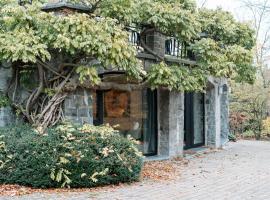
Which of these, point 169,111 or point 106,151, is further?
point 169,111

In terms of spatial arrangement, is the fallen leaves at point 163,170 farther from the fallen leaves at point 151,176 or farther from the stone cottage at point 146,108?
the stone cottage at point 146,108

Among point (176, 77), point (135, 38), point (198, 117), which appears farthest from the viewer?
point (198, 117)

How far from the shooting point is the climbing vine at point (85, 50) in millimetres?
8336

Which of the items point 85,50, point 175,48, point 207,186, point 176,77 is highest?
point 175,48

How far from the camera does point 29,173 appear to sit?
307 inches

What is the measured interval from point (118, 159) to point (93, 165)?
527 mm

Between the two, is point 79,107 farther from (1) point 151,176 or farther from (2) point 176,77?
(2) point 176,77

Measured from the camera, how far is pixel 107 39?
8.40 m

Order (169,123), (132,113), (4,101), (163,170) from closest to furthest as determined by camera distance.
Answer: (4,101)
(163,170)
(132,113)
(169,123)

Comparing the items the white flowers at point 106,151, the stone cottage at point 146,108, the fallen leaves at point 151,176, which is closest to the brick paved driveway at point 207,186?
the fallen leaves at point 151,176

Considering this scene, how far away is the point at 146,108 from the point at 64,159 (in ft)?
16.9

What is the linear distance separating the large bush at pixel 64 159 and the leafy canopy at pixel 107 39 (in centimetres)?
128

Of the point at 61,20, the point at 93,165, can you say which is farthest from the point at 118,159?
the point at 61,20

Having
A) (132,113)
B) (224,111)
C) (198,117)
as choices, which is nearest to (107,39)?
(132,113)
